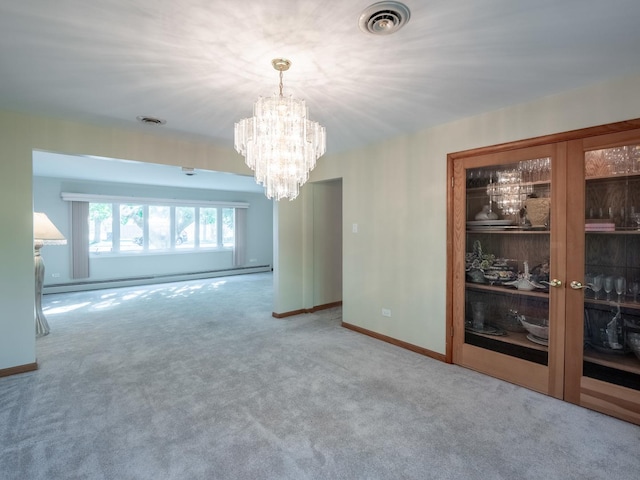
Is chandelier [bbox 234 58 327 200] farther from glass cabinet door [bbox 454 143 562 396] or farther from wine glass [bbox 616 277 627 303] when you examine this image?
wine glass [bbox 616 277 627 303]

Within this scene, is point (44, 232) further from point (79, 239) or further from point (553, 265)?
point (553, 265)

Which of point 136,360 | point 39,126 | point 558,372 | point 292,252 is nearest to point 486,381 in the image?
point 558,372

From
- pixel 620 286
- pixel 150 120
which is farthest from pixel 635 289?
pixel 150 120

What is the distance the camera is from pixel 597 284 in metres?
2.36

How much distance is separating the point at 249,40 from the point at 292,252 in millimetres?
3363

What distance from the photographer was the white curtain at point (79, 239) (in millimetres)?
6691

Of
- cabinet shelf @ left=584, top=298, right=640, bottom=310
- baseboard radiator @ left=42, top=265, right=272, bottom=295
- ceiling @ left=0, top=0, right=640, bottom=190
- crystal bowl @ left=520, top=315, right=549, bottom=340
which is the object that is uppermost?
ceiling @ left=0, top=0, right=640, bottom=190

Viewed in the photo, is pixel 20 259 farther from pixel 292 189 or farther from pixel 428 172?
pixel 428 172

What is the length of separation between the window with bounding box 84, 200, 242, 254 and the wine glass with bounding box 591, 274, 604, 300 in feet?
26.0

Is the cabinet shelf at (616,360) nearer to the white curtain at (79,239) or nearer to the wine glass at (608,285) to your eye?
the wine glass at (608,285)

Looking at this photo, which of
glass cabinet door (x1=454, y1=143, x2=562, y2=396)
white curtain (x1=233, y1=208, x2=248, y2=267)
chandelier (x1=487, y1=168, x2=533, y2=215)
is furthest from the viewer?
white curtain (x1=233, y1=208, x2=248, y2=267)

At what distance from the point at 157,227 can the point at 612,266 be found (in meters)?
8.33

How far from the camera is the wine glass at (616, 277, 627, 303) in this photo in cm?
228

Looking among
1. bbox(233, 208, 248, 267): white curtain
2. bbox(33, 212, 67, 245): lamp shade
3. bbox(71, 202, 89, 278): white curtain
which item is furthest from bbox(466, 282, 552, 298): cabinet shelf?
bbox(71, 202, 89, 278): white curtain
